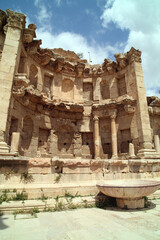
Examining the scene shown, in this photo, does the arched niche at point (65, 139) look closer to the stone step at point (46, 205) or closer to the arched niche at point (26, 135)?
the arched niche at point (26, 135)

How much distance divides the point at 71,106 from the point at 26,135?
445 cm

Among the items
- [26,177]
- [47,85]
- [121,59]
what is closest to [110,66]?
[121,59]

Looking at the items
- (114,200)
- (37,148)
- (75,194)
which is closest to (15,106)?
(37,148)

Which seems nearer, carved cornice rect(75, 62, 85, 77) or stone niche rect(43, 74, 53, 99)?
stone niche rect(43, 74, 53, 99)

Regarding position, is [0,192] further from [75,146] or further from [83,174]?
[75,146]

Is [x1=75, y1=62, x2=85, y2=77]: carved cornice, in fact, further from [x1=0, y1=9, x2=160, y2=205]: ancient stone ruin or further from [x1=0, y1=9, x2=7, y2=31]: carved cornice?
[x1=0, y1=9, x2=7, y2=31]: carved cornice

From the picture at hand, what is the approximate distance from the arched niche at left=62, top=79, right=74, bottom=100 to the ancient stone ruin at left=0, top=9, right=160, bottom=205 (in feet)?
0.32

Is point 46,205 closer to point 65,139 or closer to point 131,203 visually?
point 131,203

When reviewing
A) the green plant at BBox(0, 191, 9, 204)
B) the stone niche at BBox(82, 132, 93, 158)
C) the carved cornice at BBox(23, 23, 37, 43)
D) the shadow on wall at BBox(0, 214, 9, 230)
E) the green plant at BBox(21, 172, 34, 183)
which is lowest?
the shadow on wall at BBox(0, 214, 9, 230)

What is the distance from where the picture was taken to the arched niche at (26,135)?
11.4m

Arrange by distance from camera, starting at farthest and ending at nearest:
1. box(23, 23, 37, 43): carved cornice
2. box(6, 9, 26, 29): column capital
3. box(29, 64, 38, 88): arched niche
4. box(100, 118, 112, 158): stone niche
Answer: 1. box(100, 118, 112, 158): stone niche
2. box(29, 64, 38, 88): arched niche
3. box(23, 23, 37, 43): carved cornice
4. box(6, 9, 26, 29): column capital

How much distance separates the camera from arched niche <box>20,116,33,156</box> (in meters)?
11.4

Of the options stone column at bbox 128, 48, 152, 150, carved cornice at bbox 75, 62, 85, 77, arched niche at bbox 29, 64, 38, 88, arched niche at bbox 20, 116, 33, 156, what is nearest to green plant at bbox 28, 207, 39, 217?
arched niche at bbox 20, 116, 33, 156

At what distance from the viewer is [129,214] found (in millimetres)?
3873
